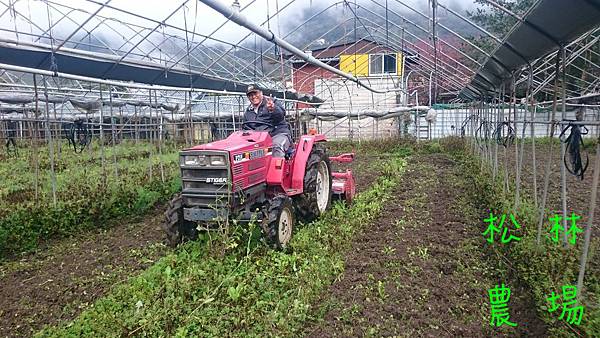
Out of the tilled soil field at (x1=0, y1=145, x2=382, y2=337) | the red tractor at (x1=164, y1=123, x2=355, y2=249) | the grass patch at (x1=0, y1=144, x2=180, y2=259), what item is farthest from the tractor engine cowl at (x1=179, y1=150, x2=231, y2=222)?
the grass patch at (x1=0, y1=144, x2=180, y2=259)

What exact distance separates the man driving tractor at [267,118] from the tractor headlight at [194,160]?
113 centimetres

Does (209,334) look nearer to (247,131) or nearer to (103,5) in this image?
(247,131)

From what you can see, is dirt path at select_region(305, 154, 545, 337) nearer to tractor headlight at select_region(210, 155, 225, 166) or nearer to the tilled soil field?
tractor headlight at select_region(210, 155, 225, 166)

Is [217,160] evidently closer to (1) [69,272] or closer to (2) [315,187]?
(2) [315,187]

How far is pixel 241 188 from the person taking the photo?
5168 mm

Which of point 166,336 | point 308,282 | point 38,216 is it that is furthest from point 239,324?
point 38,216

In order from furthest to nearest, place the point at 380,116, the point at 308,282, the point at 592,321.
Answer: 1. the point at 380,116
2. the point at 308,282
3. the point at 592,321

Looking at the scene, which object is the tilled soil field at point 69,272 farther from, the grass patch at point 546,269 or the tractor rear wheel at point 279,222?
the grass patch at point 546,269

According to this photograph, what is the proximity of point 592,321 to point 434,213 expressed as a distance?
168 inches

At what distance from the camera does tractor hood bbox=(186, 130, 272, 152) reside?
5.13 m

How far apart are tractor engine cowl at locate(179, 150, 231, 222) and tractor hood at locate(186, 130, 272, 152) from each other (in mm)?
129

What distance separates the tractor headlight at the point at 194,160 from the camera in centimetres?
507

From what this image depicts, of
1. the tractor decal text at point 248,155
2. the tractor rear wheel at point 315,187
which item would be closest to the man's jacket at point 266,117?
the tractor decal text at point 248,155

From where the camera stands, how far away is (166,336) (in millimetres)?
3338
